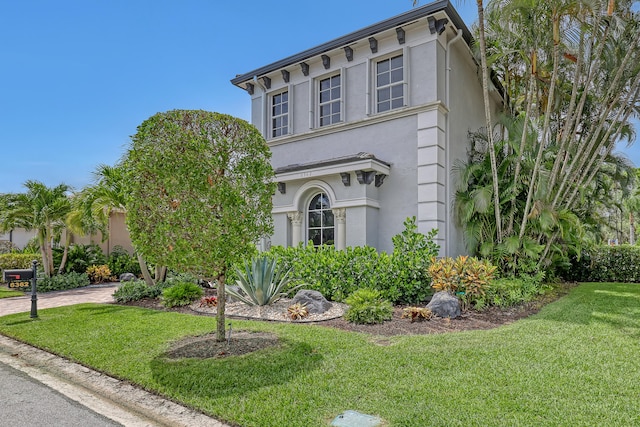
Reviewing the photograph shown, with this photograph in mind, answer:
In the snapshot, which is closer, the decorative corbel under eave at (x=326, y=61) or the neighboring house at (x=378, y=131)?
the neighboring house at (x=378, y=131)

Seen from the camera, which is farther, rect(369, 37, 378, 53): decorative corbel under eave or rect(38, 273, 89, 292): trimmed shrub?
rect(38, 273, 89, 292): trimmed shrub

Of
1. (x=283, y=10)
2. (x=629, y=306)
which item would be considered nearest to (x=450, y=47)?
(x=283, y=10)

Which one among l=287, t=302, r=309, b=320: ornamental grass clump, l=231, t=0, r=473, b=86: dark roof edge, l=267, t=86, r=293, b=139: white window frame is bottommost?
l=287, t=302, r=309, b=320: ornamental grass clump

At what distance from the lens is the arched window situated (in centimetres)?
1174

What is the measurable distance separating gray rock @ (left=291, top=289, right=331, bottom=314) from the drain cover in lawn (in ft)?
15.4

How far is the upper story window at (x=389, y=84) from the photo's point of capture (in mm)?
11430

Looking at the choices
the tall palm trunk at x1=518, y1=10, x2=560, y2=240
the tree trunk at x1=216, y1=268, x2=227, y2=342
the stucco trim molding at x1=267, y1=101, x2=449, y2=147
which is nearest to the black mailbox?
the tree trunk at x1=216, y1=268, x2=227, y2=342

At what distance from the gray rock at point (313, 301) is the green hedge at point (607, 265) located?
1222 cm

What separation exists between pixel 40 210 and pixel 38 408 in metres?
13.0

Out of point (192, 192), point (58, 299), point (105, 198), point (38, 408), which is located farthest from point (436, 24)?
point (58, 299)

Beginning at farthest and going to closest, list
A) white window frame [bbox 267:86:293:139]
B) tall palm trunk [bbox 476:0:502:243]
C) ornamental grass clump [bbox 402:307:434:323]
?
1. white window frame [bbox 267:86:293:139]
2. tall palm trunk [bbox 476:0:502:243]
3. ornamental grass clump [bbox 402:307:434:323]

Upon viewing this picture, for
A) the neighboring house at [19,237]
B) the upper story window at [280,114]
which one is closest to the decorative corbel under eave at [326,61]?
the upper story window at [280,114]

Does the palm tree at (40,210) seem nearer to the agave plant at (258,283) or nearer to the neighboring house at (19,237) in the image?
the neighboring house at (19,237)

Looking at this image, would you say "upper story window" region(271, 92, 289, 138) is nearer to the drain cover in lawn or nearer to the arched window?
the arched window
